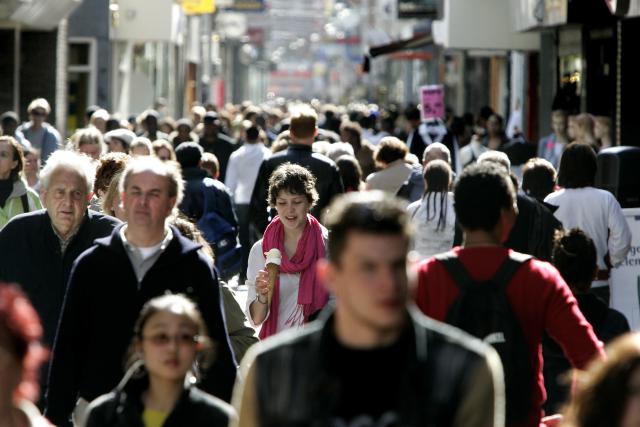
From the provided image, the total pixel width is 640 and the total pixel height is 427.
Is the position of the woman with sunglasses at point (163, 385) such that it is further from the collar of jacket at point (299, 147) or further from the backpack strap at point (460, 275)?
the collar of jacket at point (299, 147)

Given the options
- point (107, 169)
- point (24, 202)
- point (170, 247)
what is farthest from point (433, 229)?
point (170, 247)

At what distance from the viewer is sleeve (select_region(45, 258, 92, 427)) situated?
606 cm

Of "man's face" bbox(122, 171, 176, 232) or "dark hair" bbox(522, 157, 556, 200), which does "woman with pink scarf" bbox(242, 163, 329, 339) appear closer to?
"dark hair" bbox(522, 157, 556, 200)

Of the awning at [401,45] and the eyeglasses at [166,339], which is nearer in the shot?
the eyeglasses at [166,339]

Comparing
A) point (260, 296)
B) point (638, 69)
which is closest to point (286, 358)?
point (260, 296)

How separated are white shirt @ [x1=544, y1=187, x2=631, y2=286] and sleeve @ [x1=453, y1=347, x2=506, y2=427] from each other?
5.96 m

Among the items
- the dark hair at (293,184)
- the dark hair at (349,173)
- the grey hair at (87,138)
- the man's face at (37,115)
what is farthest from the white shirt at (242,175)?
the dark hair at (293,184)

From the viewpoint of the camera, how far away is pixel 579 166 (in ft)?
32.2

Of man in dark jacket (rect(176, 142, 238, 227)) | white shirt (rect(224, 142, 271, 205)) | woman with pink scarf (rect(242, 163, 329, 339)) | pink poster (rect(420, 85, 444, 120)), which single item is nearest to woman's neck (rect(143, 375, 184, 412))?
woman with pink scarf (rect(242, 163, 329, 339))

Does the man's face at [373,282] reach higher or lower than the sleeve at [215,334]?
higher

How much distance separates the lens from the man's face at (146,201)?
6.23 meters

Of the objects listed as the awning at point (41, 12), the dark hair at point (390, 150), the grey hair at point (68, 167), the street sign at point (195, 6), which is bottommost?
the grey hair at point (68, 167)

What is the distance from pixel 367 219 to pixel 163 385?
60.5 inches

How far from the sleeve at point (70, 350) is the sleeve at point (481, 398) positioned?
261cm
